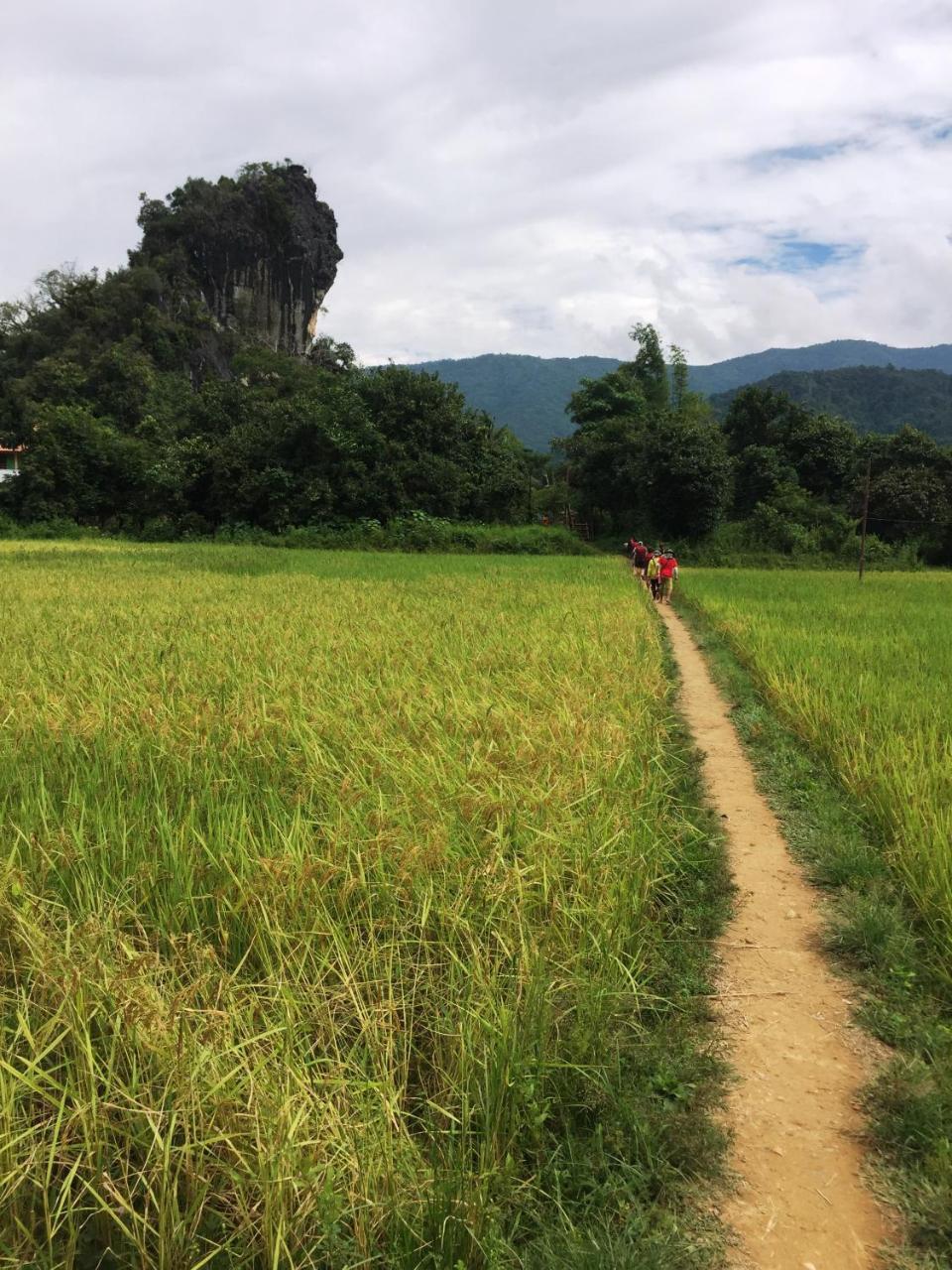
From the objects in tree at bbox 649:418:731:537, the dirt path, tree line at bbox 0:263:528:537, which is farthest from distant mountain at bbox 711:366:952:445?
the dirt path

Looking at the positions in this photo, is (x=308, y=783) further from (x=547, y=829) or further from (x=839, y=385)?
(x=839, y=385)

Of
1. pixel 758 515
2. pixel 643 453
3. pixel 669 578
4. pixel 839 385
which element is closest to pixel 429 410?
pixel 643 453

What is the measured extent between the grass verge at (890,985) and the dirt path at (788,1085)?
0.07m

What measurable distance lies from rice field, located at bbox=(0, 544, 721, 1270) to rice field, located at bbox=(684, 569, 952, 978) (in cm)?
85

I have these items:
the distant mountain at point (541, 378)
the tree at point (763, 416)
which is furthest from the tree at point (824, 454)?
the distant mountain at point (541, 378)

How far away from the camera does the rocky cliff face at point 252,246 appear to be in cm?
4803

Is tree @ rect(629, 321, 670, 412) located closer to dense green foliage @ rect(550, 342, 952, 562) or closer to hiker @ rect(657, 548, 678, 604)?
dense green foliage @ rect(550, 342, 952, 562)

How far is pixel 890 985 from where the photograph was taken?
2.42m

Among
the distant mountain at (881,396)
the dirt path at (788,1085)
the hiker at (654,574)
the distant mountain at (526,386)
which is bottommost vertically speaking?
the dirt path at (788,1085)

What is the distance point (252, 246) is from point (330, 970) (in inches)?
2204

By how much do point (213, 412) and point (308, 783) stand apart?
96.2 ft

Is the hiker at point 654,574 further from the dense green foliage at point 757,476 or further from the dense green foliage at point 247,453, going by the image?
the dense green foliage at point 247,453

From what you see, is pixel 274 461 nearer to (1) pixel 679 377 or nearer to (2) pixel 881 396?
(1) pixel 679 377

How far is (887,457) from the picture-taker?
26.5 meters
